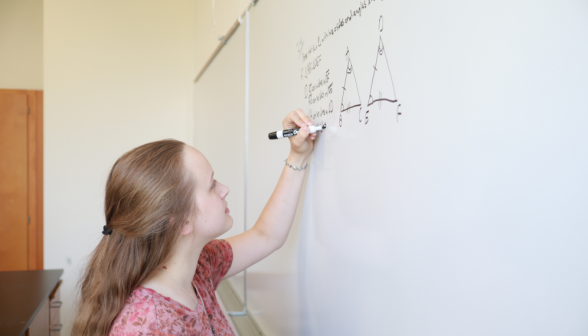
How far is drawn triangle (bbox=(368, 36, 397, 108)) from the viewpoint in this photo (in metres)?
0.58

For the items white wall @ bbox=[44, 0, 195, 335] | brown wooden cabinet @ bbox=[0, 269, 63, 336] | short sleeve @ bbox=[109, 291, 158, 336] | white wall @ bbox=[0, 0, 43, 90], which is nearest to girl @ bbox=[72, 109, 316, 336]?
short sleeve @ bbox=[109, 291, 158, 336]

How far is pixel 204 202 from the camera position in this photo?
0.79 metres

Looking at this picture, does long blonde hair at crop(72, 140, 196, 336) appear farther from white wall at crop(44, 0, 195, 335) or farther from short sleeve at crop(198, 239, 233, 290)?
white wall at crop(44, 0, 195, 335)

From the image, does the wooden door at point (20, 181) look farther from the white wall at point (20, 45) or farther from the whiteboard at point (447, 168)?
the whiteboard at point (447, 168)

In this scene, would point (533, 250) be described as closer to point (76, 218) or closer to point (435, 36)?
point (435, 36)

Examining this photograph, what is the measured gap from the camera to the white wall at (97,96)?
106 inches

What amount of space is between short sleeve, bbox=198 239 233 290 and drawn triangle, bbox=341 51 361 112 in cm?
49

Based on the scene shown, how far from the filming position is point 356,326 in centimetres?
68

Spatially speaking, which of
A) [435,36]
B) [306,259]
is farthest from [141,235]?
[435,36]

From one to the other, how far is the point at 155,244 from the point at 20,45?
3455mm

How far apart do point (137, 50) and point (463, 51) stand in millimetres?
2843

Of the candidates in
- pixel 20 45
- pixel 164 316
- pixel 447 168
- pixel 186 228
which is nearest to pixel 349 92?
pixel 447 168

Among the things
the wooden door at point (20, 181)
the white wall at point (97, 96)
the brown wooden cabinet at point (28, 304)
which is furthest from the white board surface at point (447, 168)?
the wooden door at point (20, 181)

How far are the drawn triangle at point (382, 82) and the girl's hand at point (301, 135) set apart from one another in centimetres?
23
